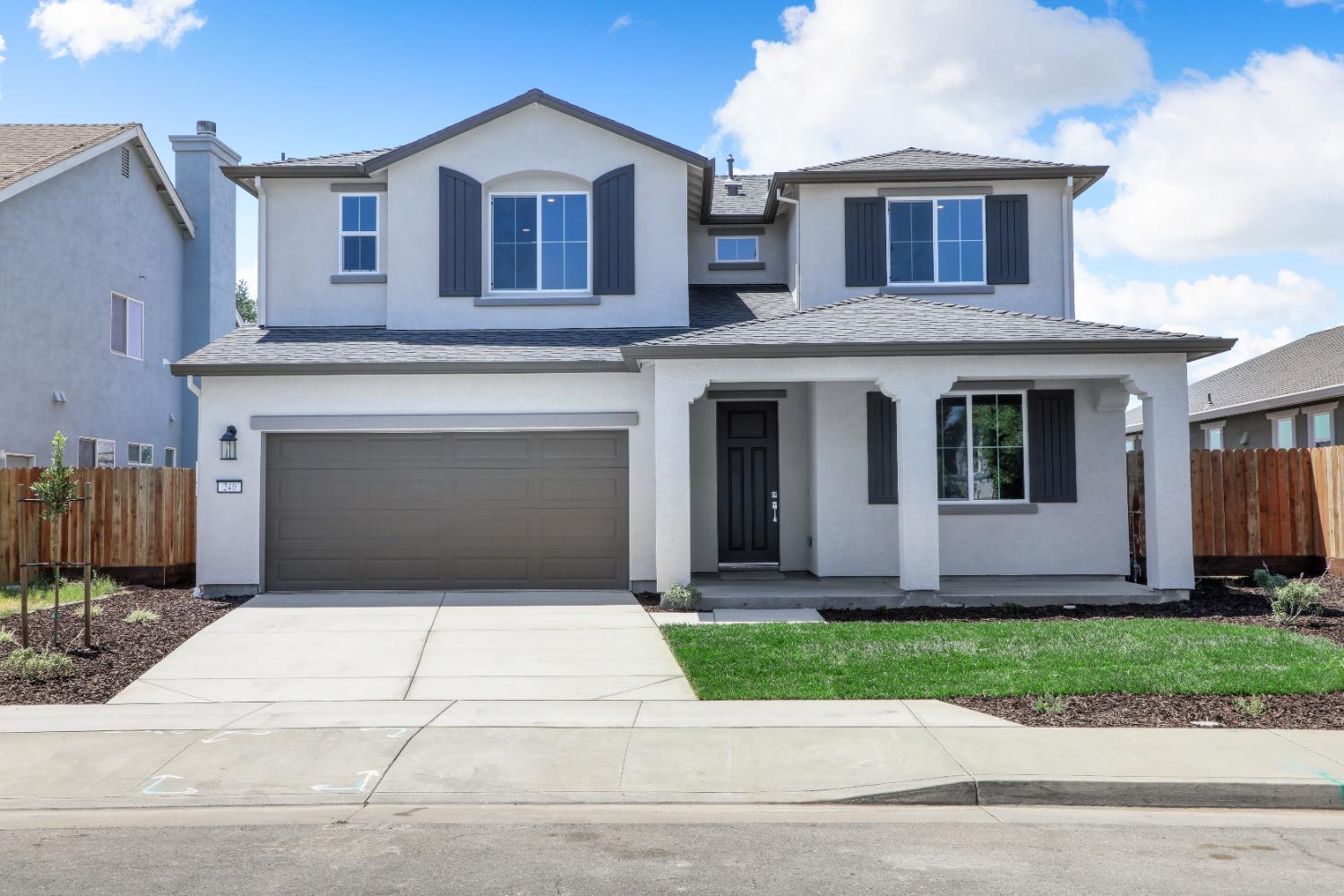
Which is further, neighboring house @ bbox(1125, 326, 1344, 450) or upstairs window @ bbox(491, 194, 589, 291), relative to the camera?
neighboring house @ bbox(1125, 326, 1344, 450)

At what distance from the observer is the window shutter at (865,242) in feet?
55.3

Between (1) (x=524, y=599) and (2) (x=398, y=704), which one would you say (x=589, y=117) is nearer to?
(1) (x=524, y=599)

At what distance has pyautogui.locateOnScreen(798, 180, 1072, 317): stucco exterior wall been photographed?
55.3 feet

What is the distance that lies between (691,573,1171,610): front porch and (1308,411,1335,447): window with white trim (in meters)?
11.3

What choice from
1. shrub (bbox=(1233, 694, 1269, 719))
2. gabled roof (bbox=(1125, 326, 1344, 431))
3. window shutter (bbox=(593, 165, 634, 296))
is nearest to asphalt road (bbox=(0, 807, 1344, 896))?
shrub (bbox=(1233, 694, 1269, 719))

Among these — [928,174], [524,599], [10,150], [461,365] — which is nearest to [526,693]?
[524,599]

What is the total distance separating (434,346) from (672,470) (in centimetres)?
411

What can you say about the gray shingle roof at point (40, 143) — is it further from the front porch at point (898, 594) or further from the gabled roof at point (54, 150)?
the front porch at point (898, 594)

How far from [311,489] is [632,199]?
6316 mm

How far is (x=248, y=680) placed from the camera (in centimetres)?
1003

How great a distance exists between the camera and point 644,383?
1511cm

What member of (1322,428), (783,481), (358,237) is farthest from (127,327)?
(1322,428)

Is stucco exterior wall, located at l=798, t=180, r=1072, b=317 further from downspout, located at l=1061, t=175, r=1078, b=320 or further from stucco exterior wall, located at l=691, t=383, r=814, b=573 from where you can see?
stucco exterior wall, located at l=691, t=383, r=814, b=573

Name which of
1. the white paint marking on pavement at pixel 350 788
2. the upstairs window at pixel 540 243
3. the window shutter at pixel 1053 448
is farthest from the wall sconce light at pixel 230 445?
the window shutter at pixel 1053 448
